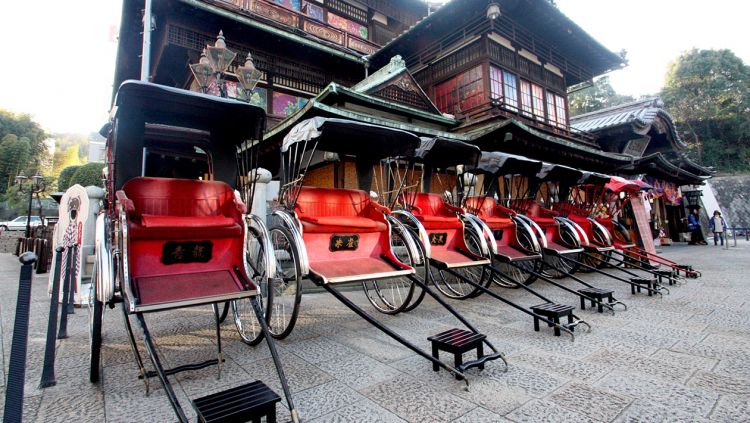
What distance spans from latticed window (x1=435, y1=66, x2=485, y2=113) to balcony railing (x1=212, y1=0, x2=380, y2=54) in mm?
3634

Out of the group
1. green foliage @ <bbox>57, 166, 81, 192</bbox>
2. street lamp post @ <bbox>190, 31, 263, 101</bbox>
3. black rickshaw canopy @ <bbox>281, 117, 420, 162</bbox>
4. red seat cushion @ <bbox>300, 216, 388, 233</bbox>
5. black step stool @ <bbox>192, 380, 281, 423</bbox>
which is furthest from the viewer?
green foliage @ <bbox>57, 166, 81, 192</bbox>

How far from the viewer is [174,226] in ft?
8.46

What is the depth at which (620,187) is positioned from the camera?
8.03 m

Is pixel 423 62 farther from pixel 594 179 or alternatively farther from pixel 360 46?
pixel 594 179

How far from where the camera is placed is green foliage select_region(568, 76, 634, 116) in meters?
40.7

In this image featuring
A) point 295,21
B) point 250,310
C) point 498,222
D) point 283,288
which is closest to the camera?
point 283,288

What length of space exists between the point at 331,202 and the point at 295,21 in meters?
9.85

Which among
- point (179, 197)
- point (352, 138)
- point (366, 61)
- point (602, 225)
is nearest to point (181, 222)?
point (179, 197)

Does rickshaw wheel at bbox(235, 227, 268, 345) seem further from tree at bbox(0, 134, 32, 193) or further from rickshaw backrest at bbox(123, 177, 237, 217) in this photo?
tree at bbox(0, 134, 32, 193)

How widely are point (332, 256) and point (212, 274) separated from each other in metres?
1.18

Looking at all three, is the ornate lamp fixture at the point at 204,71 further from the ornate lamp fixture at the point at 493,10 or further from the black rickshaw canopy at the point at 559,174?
the ornate lamp fixture at the point at 493,10

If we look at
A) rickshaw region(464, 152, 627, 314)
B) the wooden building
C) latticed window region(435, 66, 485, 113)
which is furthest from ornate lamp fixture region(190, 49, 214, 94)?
latticed window region(435, 66, 485, 113)

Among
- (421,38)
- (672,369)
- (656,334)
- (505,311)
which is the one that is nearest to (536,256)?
(505,311)

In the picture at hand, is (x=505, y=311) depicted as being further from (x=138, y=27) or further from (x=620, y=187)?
(x=138, y=27)
